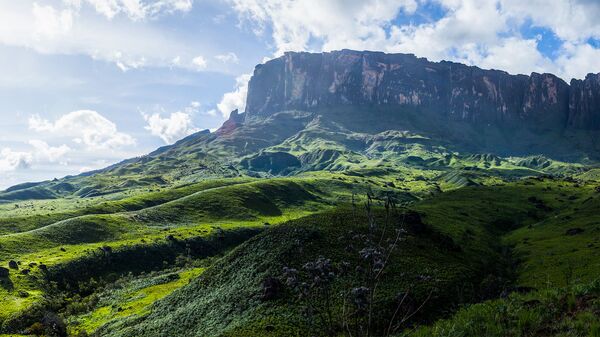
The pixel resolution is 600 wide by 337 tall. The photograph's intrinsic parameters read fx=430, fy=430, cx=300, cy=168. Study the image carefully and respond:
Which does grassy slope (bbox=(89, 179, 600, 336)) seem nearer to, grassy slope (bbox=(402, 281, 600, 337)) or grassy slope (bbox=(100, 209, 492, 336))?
grassy slope (bbox=(100, 209, 492, 336))

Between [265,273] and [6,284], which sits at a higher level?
[265,273]

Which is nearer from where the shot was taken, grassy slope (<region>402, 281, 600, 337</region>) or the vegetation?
grassy slope (<region>402, 281, 600, 337</region>)

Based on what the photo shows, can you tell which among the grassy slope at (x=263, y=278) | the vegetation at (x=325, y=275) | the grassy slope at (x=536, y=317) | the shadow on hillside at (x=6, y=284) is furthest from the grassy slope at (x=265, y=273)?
the shadow on hillside at (x=6, y=284)

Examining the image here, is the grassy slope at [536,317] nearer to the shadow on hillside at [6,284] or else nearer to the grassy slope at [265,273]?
the grassy slope at [265,273]

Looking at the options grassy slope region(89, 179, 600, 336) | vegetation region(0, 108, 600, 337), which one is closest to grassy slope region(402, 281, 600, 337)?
vegetation region(0, 108, 600, 337)

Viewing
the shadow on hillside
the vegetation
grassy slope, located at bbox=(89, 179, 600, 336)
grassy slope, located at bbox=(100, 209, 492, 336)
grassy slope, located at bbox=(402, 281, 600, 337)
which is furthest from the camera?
the shadow on hillside

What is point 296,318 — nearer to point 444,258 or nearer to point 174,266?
point 444,258

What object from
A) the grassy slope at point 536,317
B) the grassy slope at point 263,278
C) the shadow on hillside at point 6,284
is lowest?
the shadow on hillside at point 6,284

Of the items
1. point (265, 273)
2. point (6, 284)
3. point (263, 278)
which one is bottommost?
point (6, 284)

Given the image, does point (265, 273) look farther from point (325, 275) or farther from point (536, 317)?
point (325, 275)

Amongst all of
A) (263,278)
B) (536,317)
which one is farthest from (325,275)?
(263,278)

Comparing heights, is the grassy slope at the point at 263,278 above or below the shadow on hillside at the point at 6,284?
above

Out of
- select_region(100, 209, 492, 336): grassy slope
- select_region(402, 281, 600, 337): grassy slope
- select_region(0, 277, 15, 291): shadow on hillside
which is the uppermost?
select_region(402, 281, 600, 337): grassy slope

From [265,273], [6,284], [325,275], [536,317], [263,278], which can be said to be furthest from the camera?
[6,284]
